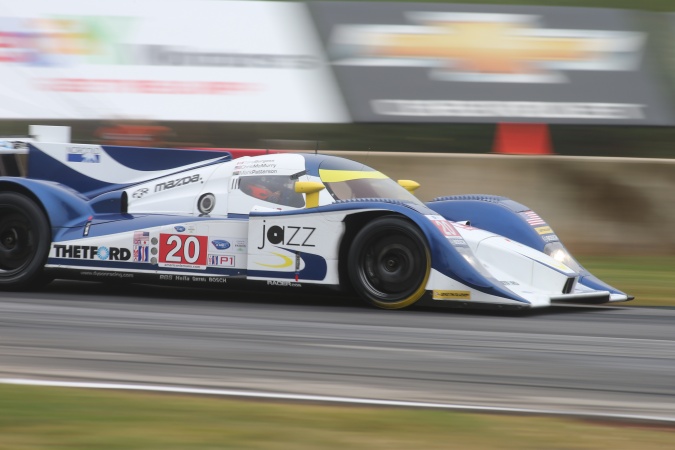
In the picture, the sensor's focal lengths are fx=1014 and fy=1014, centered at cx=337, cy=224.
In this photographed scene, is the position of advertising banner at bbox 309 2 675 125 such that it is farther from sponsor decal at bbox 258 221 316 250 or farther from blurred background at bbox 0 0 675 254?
sponsor decal at bbox 258 221 316 250

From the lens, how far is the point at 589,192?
10.7 metres

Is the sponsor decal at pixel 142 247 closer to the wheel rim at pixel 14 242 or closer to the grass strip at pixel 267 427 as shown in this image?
the wheel rim at pixel 14 242

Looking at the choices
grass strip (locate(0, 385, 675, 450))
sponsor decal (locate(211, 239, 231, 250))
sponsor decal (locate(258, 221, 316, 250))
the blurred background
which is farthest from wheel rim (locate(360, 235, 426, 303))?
the blurred background

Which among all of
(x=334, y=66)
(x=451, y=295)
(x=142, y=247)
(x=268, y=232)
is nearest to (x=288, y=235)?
(x=268, y=232)

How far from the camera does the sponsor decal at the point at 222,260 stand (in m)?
7.41

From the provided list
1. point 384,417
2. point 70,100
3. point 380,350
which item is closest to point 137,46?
point 70,100

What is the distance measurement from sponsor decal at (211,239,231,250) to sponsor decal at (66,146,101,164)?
160 cm

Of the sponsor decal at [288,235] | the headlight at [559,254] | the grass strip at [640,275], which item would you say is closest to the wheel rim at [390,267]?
the sponsor decal at [288,235]

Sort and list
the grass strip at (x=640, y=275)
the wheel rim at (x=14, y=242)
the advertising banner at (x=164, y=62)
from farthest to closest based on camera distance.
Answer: the advertising banner at (x=164, y=62) < the grass strip at (x=640, y=275) < the wheel rim at (x=14, y=242)

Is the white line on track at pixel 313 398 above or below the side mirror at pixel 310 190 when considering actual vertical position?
below

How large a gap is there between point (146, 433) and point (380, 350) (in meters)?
2.00

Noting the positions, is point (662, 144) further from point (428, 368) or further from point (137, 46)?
point (428, 368)

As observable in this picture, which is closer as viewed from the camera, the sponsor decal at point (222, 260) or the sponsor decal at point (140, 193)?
the sponsor decal at point (222, 260)

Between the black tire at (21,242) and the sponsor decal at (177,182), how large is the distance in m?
0.91
